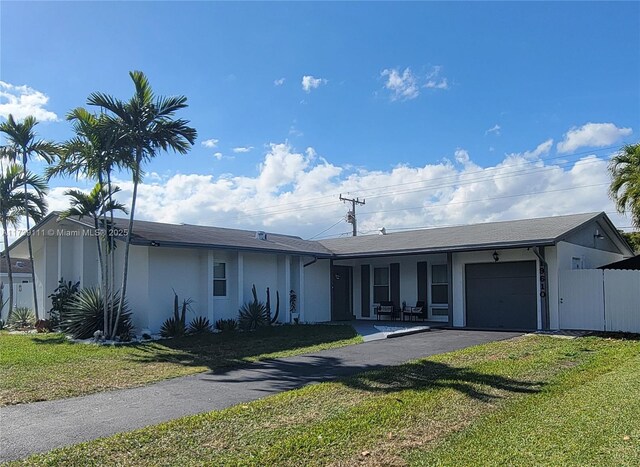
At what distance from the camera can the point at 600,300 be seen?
52.0 feet

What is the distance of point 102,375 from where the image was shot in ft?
31.2

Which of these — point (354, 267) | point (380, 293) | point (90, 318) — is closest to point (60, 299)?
point (90, 318)

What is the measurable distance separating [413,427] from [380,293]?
53.7 ft

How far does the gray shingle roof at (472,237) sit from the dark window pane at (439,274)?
3.74ft

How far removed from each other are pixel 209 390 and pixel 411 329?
32.0 feet

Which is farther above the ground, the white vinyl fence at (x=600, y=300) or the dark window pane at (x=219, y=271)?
the dark window pane at (x=219, y=271)

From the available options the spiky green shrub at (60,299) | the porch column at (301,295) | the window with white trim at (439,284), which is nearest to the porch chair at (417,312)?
the window with white trim at (439,284)

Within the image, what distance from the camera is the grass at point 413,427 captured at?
505cm

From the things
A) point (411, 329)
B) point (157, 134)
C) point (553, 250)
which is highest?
point (157, 134)

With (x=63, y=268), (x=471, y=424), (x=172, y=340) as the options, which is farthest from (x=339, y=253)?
(x=471, y=424)

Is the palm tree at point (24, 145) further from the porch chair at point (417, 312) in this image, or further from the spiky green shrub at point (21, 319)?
the porch chair at point (417, 312)

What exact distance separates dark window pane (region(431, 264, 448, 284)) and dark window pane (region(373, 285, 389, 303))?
7.06 feet

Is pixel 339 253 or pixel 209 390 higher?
pixel 339 253

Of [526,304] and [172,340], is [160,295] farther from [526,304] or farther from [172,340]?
[526,304]
